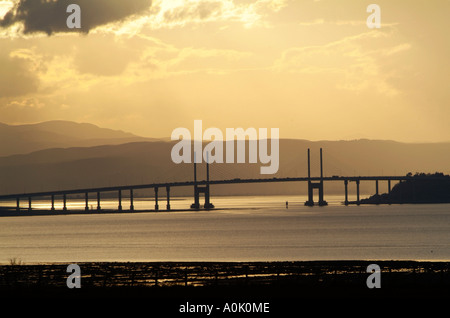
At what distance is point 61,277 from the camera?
4572 centimetres

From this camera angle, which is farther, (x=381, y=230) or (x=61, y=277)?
(x=381, y=230)
